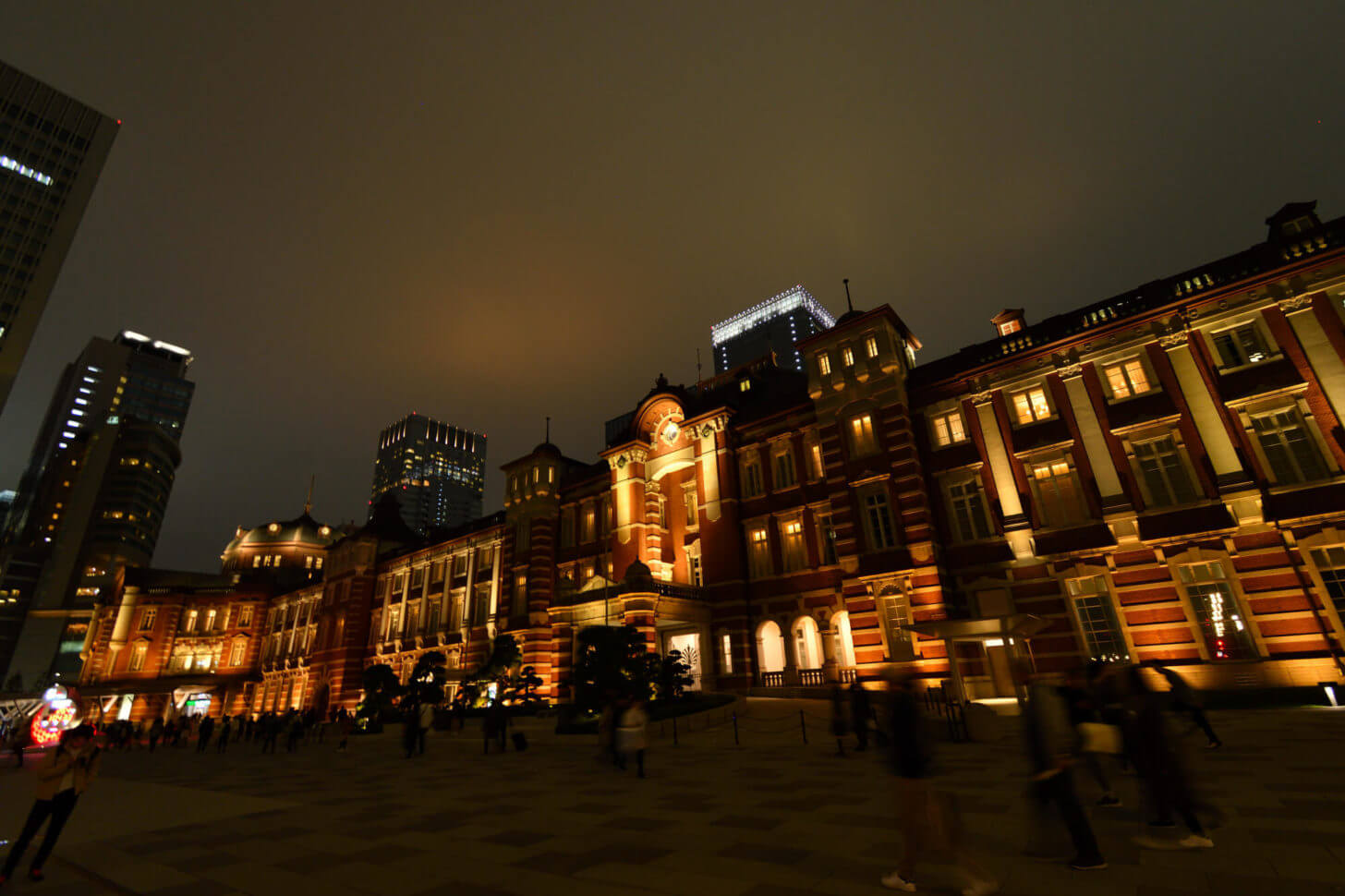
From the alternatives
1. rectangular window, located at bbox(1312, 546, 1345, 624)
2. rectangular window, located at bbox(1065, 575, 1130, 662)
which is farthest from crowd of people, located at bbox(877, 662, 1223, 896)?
rectangular window, located at bbox(1312, 546, 1345, 624)

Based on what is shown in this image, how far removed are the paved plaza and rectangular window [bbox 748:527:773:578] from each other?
1468cm

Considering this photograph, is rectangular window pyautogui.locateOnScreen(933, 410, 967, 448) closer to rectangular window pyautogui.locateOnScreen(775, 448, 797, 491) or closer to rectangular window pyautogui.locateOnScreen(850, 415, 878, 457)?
rectangular window pyautogui.locateOnScreen(850, 415, 878, 457)

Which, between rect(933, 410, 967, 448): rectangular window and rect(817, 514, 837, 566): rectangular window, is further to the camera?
rect(817, 514, 837, 566): rectangular window

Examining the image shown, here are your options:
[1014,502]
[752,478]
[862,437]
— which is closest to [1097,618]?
[1014,502]

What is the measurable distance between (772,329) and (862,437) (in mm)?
127128

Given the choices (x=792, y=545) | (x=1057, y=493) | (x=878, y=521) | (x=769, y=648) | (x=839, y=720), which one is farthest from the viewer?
(x=769, y=648)

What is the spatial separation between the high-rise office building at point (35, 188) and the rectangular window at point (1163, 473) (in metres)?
98.6

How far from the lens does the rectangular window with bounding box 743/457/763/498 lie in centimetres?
3148

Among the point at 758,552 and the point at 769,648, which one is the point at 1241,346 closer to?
the point at 758,552

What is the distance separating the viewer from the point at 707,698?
25.7 m

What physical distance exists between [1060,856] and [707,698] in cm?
2086

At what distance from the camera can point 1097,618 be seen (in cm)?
2127

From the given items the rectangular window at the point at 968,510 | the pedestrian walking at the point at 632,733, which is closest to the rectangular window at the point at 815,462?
the rectangular window at the point at 968,510

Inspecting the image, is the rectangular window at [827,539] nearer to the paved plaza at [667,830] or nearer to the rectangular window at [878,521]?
the rectangular window at [878,521]
